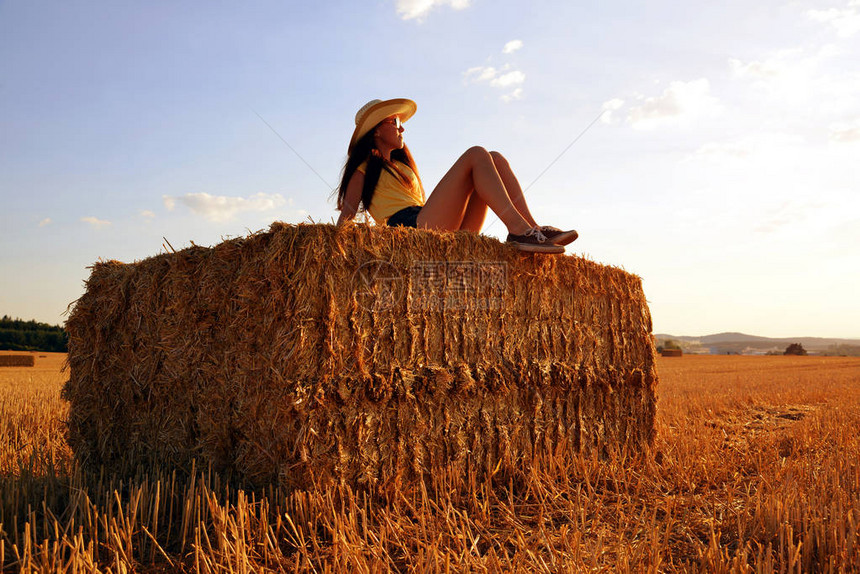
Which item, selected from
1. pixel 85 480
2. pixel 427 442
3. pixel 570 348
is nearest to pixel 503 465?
pixel 427 442

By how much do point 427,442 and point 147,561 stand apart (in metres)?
1.66

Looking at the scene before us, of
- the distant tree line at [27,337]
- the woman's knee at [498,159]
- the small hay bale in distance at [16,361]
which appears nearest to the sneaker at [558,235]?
the woman's knee at [498,159]

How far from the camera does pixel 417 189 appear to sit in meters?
4.99

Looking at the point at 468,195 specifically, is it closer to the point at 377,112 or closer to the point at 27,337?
the point at 377,112

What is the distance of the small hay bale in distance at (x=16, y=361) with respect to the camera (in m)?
20.0

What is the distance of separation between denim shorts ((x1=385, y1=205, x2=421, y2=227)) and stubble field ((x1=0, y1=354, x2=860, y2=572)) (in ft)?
6.60

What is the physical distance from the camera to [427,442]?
3623 mm

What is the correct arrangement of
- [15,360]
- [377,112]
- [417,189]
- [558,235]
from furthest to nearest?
[15,360] < [417,189] < [377,112] < [558,235]

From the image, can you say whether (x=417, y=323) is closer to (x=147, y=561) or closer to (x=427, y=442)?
(x=427, y=442)

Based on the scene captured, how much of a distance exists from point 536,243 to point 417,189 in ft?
4.94

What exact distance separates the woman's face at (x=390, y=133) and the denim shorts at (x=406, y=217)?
64 cm

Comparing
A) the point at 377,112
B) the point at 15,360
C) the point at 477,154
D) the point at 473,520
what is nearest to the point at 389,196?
the point at 377,112

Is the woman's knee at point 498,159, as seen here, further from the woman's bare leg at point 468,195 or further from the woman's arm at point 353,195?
the woman's arm at point 353,195

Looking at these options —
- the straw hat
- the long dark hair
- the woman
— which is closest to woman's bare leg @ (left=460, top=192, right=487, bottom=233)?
the woman
